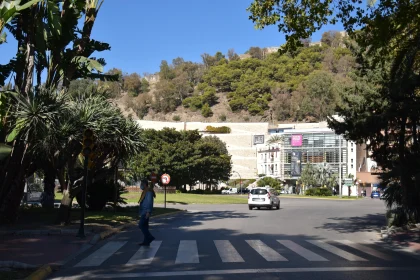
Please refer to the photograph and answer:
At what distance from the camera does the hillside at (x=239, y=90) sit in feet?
485

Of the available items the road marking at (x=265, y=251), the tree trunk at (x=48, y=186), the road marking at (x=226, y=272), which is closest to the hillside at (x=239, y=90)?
the tree trunk at (x=48, y=186)

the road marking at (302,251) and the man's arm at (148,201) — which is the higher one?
the man's arm at (148,201)

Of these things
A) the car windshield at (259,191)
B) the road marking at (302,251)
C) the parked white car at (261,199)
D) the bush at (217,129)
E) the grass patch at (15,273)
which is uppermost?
the bush at (217,129)

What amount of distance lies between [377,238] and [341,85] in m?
9.04

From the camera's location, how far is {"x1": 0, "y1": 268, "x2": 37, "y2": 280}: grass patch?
8394 mm

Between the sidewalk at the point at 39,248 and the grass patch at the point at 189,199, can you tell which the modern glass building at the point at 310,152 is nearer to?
the grass patch at the point at 189,199

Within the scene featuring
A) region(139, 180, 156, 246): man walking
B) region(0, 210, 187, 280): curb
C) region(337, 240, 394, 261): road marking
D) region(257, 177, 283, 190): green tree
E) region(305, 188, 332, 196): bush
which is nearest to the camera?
region(0, 210, 187, 280): curb

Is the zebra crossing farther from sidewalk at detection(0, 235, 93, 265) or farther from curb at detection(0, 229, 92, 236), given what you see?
curb at detection(0, 229, 92, 236)

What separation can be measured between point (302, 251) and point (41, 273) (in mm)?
6584

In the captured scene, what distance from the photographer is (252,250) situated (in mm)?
12852

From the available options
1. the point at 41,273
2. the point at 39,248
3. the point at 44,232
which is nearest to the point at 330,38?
the point at 44,232

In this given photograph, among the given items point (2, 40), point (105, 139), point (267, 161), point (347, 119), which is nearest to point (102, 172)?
point (105, 139)

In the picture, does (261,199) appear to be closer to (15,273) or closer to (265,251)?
(265,251)

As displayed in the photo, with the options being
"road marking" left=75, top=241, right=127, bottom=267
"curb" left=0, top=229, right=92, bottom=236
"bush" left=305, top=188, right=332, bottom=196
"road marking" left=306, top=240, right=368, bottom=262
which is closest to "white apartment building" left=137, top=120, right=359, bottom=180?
"bush" left=305, top=188, right=332, bottom=196
